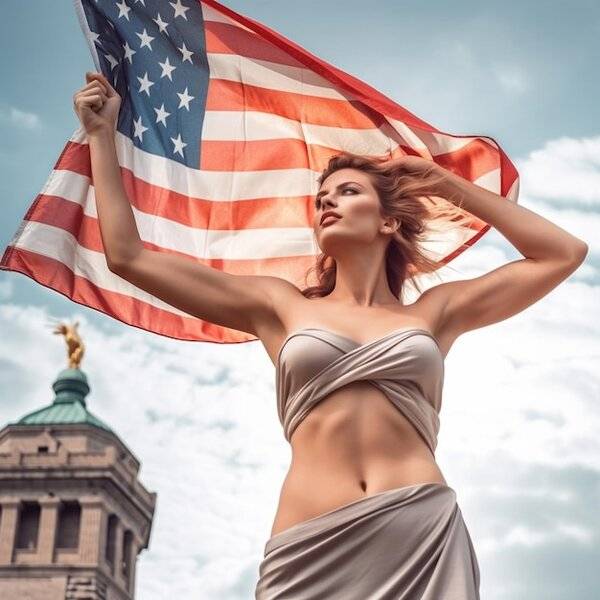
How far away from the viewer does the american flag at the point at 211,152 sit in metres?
7.47

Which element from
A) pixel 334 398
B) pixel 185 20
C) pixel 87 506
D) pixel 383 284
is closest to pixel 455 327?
pixel 383 284

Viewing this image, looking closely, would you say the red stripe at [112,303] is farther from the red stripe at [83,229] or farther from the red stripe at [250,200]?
the red stripe at [250,200]

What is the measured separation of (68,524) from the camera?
195ft

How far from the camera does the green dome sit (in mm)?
63781

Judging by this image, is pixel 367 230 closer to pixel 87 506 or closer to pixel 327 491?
pixel 327 491

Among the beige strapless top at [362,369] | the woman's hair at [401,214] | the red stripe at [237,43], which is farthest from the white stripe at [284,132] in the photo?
the beige strapless top at [362,369]

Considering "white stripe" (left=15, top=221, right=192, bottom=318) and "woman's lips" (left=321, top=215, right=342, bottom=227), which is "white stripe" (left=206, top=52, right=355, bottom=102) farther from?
"woman's lips" (left=321, top=215, right=342, bottom=227)

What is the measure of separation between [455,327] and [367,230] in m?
0.60

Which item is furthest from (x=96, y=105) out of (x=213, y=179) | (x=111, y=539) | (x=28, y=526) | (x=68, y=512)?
(x=111, y=539)

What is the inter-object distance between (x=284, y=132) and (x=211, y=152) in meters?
0.48

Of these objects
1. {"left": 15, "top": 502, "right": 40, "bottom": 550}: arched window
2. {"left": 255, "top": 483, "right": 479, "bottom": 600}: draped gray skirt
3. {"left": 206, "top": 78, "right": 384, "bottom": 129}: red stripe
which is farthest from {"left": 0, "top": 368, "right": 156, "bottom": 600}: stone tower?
{"left": 255, "top": 483, "right": 479, "bottom": 600}: draped gray skirt

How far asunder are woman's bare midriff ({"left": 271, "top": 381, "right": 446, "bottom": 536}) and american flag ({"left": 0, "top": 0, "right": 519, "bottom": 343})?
1991mm

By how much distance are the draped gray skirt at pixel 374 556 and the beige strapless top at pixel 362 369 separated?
0.42 m

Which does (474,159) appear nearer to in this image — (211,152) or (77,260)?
(211,152)
